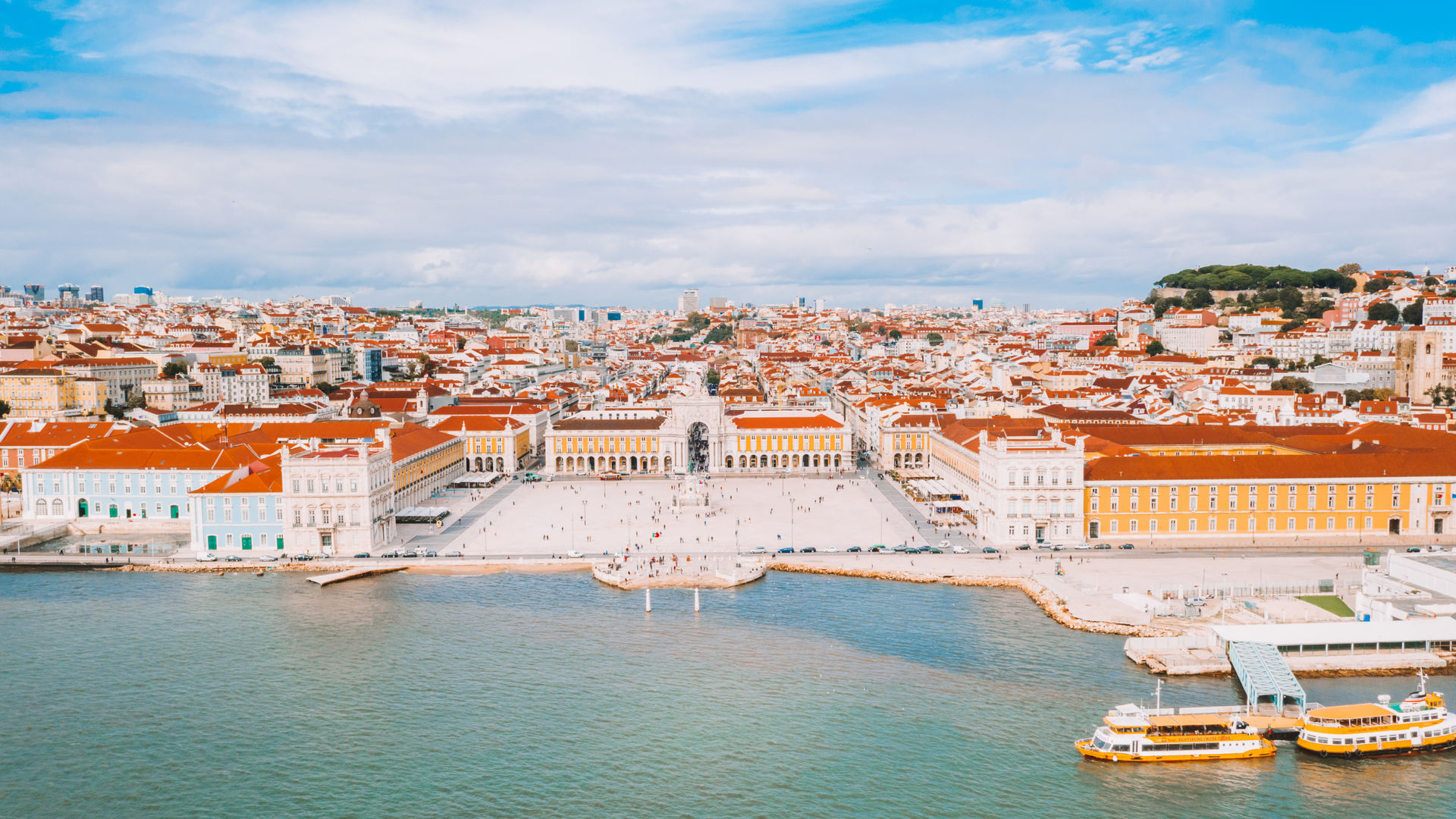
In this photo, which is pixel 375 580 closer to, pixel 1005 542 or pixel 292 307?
pixel 1005 542

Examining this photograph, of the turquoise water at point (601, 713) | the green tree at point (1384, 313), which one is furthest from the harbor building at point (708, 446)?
the green tree at point (1384, 313)

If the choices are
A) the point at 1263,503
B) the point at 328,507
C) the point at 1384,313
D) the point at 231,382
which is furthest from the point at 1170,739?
the point at 1384,313

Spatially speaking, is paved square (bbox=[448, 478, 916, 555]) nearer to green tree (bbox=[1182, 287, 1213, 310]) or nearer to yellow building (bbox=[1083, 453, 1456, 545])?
yellow building (bbox=[1083, 453, 1456, 545])

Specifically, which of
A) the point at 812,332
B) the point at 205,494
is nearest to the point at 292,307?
the point at 812,332

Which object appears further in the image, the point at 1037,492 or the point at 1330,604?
the point at 1037,492

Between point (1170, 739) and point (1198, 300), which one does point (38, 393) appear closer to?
point (1170, 739)

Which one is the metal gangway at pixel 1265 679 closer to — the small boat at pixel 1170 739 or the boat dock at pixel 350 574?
the small boat at pixel 1170 739
